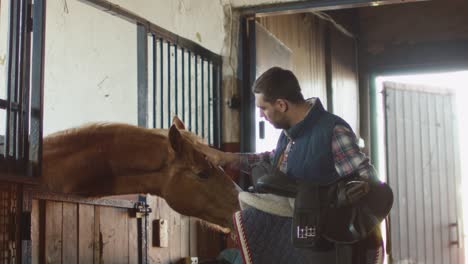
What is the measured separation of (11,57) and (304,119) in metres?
0.93

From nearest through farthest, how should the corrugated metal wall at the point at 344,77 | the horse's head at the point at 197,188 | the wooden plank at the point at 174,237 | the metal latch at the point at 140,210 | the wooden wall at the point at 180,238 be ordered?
the horse's head at the point at 197,188 < the metal latch at the point at 140,210 < the wooden wall at the point at 180,238 < the wooden plank at the point at 174,237 < the corrugated metal wall at the point at 344,77

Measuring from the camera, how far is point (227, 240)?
11.9 ft

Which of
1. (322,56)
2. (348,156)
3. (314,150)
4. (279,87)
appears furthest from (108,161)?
(322,56)

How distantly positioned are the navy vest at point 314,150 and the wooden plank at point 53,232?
841 millimetres

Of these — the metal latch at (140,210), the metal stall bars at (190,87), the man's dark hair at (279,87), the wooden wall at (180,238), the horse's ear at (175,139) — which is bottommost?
the wooden wall at (180,238)

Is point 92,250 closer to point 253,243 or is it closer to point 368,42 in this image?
point 253,243

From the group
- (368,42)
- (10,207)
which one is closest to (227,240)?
(10,207)

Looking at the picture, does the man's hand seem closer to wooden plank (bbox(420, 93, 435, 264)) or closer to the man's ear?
the man's ear

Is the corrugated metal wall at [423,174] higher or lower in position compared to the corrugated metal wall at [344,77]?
lower

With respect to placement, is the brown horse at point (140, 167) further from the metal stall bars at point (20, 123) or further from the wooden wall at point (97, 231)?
the metal stall bars at point (20, 123)

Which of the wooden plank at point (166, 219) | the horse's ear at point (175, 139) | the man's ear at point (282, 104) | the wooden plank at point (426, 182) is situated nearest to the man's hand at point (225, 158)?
the horse's ear at point (175, 139)

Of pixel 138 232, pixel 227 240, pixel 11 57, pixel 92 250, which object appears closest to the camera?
pixel 11 57

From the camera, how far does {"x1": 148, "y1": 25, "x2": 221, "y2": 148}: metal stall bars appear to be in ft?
11.4

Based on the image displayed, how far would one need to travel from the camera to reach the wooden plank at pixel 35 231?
7.70 ft
